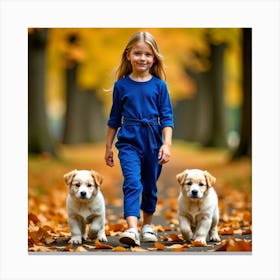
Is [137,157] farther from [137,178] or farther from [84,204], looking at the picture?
[84,204]

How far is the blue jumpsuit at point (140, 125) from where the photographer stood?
5.74 m

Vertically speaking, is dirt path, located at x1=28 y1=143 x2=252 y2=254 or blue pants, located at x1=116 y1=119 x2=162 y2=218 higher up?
blue pants, located at x1=116 y1=119 x2=162 y2=218

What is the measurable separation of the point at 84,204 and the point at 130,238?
1.98ft

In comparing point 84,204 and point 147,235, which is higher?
point 84,204

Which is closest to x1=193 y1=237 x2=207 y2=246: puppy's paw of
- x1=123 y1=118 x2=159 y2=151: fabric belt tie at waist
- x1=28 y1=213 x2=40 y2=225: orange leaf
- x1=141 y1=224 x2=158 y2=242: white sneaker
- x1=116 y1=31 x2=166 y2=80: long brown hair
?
x1=141 y1=224 x2=158 y2=242: white sneaker

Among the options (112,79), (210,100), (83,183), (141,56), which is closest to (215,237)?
(83,183)

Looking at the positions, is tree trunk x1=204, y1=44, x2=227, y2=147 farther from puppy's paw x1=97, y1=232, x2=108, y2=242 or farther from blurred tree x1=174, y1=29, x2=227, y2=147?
puppy's paw x1=97, y1=232, x2=108, y2=242

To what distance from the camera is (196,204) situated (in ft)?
18.8

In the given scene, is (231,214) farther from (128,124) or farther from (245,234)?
(128,124)

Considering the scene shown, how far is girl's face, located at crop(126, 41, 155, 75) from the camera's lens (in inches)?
231

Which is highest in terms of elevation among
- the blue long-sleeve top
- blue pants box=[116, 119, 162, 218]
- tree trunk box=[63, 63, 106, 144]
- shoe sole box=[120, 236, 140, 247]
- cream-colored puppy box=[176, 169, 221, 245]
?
tree trunk box=[63, 63, 106, 144]

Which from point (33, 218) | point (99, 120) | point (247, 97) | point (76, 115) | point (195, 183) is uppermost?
point (99, 120)

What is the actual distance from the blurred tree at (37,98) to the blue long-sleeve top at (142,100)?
853 cm

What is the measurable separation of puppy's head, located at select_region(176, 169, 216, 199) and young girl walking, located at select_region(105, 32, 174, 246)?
0.26m
